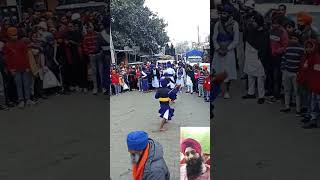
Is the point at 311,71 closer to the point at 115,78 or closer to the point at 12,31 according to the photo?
the point at 115,78

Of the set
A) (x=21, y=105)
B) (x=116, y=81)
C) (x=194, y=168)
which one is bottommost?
(x=194, y=168)

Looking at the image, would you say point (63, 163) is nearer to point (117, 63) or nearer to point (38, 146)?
point (38, 146)

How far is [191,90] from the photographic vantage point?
3303mm

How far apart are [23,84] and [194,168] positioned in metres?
1.57

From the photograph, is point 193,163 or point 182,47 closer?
point 193,163

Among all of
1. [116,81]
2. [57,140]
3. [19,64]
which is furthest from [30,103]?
[116,81]

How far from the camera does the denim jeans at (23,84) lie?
145 inches

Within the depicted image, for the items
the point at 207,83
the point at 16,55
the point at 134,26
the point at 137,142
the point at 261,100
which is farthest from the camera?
the point at 16,55

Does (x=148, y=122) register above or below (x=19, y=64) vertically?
below

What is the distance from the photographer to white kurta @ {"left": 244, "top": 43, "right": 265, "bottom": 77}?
3293mm

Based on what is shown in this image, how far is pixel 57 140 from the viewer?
11.5ft

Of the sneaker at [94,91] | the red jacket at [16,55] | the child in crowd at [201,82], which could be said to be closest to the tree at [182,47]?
the child in crowd at [201,82]

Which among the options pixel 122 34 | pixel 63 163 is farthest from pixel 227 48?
pixel 63 163

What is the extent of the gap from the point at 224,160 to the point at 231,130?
218 mm
